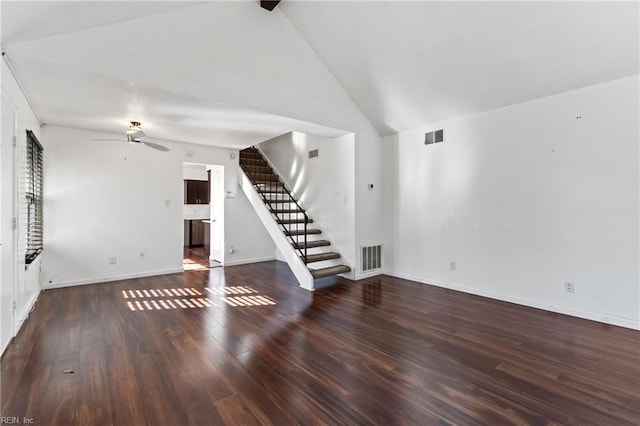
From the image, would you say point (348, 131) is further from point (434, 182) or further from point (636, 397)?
point (636, 397)

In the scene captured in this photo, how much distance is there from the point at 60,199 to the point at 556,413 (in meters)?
6.42

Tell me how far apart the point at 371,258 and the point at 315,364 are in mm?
3246

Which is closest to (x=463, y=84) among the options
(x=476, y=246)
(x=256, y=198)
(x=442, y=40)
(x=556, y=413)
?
(x=442, y=40)

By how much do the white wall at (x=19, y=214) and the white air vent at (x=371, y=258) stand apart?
4.51 m

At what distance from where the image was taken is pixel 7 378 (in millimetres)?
2211

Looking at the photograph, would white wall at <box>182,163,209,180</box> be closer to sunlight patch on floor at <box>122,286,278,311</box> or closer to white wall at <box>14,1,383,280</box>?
sunlight patch on floor at <box>122,286,278,311</box>

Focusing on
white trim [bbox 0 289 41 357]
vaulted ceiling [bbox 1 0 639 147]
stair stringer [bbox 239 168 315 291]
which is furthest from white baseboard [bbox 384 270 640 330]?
white trim [bbox 0 289 41 357]

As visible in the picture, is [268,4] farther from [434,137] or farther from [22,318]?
[22,318]

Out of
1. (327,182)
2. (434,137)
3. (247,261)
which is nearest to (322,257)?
(327,182)

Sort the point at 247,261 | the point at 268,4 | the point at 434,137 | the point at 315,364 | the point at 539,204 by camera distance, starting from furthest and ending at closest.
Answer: the point at 247,261 < the point at 434,137 < the point at 539,204 < the point at 268,4 < the point at 315,364

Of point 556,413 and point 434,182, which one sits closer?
point 556,413

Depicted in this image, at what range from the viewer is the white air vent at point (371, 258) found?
5387 millimetres

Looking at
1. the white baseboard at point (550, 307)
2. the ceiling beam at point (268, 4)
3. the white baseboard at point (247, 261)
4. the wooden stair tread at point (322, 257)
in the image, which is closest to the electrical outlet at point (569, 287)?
the white baseboard at point (550, 307)

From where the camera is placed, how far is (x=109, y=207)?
509cm
